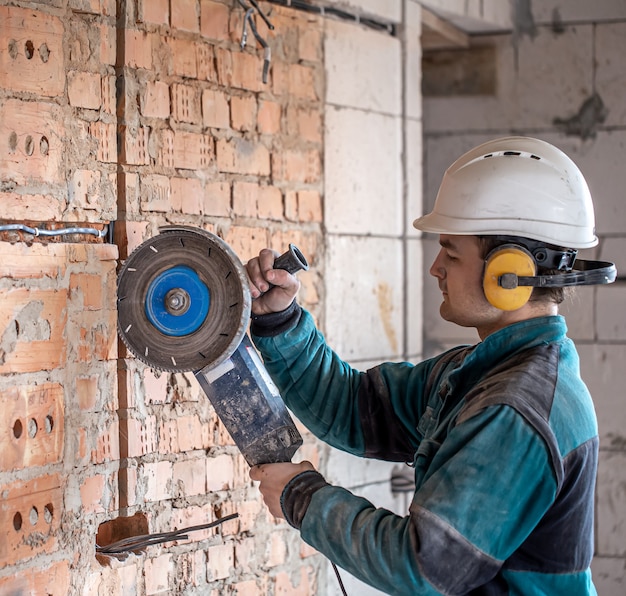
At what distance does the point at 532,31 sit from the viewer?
11.5 ft

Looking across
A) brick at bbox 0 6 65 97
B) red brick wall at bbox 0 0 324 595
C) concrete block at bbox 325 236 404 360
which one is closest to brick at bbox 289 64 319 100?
red brick wall at bbox 0 0 324 595

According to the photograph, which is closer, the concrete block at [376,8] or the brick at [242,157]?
the brick at [242,157]

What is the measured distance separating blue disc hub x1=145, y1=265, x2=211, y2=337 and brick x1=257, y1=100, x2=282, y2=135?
2.66 feet

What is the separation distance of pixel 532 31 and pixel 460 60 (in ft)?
1.02

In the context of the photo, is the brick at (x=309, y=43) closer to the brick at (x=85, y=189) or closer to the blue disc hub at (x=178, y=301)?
the brick at (x=85, y=189)

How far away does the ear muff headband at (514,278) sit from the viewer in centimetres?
178

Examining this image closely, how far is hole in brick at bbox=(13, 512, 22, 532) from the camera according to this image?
6.64ft

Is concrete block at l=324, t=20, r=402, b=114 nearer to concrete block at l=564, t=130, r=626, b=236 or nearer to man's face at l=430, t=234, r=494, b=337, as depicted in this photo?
concrete block at l=564, t=130, r=626, b=236

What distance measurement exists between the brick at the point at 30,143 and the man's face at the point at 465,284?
0.98 metres

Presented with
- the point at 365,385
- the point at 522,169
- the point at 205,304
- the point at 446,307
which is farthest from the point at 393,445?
the point at 522,169

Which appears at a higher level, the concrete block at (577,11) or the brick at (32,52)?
the concrete block at (577,11)

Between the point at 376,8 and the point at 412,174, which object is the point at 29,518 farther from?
the point at 376,8

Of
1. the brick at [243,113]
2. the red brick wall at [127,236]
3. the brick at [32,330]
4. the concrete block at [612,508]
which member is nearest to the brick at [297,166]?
the red brick wall at [127,236]

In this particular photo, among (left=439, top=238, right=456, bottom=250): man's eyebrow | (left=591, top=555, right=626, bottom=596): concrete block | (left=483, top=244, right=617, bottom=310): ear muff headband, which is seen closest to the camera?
(left=483, top=244, right=617, bottom=310): ear muff headband
